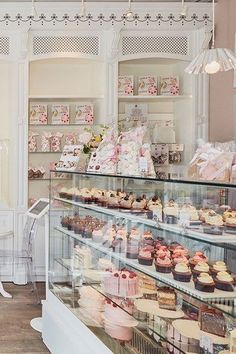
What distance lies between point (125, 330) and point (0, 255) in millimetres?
3170

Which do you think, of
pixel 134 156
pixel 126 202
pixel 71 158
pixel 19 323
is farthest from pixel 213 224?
pixel 19 323

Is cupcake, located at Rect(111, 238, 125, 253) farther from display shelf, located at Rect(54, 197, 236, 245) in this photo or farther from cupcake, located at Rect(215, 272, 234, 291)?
cupcake, located at Rect(215, 272, 234, 291)

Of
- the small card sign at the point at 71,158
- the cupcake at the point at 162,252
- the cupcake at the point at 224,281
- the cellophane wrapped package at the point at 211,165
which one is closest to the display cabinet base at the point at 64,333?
the cupcake at the point at 162,252

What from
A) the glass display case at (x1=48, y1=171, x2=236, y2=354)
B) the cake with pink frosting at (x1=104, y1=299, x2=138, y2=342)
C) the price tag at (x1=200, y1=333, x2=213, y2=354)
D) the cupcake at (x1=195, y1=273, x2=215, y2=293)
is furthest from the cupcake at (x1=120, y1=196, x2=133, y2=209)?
Answer: the price tag at (x1=200, y1=333, x2=213, y2=354)

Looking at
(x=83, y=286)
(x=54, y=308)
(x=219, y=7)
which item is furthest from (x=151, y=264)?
(x=219, y=7)

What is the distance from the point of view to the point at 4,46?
216 inches

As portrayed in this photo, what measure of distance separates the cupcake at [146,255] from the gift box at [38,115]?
11.3ft

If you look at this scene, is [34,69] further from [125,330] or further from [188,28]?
[125,330]

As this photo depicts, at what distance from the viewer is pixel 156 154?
564 centimetres

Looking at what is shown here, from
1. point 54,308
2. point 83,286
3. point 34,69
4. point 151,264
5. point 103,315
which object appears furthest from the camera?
point 34,69

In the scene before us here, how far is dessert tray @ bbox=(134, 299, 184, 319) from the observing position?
2328mm

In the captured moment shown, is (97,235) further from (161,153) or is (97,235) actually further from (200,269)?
(161,153)

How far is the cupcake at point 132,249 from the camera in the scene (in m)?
2.63

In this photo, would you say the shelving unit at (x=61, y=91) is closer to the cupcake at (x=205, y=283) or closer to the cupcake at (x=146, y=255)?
the cupcake at (x=146, y=255)
